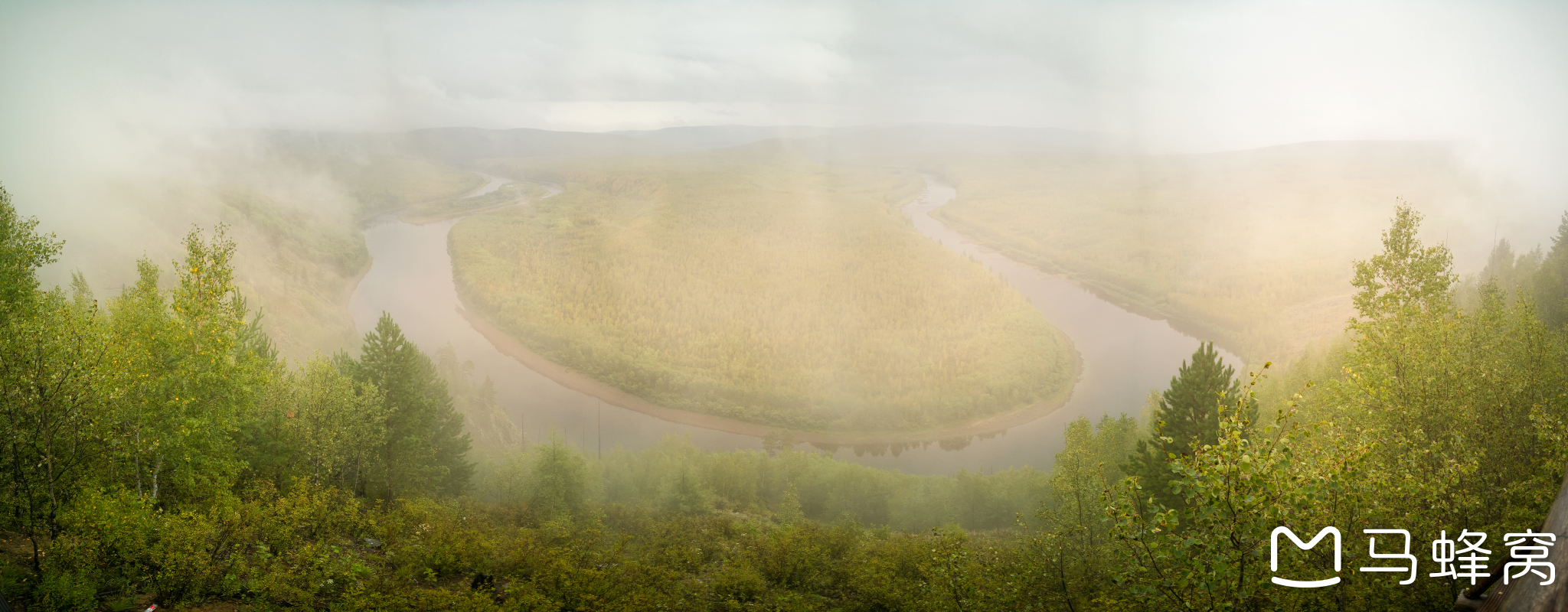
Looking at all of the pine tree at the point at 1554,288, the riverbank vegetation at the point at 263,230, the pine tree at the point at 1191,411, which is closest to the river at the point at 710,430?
the riverbank vegetation at the point at 263,230

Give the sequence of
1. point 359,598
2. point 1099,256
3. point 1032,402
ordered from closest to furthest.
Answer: point 359,598
point 1032,402
point 1099,256

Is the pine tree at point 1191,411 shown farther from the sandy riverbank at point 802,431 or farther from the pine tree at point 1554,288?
the sandy riverbank at point 802,431

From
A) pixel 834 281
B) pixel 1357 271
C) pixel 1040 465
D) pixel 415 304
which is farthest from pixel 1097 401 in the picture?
pixel 415 304

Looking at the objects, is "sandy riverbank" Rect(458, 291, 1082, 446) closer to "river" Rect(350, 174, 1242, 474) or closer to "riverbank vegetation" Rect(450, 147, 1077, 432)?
"river" Rect(350, 174, 1242, 474)

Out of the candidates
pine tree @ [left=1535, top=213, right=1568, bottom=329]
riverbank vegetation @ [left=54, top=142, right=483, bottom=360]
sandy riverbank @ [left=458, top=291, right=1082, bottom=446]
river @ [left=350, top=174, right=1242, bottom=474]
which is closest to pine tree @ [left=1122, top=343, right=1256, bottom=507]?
pine tree @ [left=1535, top=213, right=1568, bottom=329]

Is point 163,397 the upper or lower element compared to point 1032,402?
upper

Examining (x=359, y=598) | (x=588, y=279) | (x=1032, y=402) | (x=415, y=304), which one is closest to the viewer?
(x=359, y=598)

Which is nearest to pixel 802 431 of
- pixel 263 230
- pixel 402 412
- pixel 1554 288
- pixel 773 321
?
pixel 773 321

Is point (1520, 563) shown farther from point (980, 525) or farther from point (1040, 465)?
point (1040, 465)
